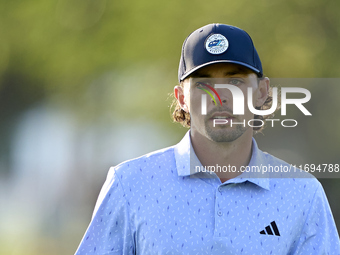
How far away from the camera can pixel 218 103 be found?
219cm

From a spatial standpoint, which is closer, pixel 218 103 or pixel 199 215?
pixel 199 215

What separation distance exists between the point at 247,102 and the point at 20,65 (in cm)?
404

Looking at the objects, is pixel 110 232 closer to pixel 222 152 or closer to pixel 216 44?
pixel 222 152

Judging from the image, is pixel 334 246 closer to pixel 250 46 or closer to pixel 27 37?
pixel 250 46

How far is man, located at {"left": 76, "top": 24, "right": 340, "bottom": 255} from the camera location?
204 cm

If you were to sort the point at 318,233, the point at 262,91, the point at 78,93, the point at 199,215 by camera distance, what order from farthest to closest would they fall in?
1. the point at 78,93
2. the point at 262,91
3. the point at 318,233
4. the point at 199,215

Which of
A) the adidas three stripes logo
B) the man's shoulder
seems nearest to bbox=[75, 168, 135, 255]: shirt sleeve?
the adidas three stripes logo

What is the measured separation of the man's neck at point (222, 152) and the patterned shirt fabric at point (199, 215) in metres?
0.08

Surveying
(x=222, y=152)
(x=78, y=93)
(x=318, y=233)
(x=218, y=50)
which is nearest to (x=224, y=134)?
(x=222, y=152)

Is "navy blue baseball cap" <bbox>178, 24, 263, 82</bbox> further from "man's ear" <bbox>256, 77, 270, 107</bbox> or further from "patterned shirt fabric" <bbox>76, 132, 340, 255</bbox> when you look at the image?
"patterned shirt fabric" <bbox>76, 132, 340, 255</bbox>

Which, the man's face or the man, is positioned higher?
the man's face

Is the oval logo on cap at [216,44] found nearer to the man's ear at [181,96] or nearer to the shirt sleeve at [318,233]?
the man's ear at [181,96]

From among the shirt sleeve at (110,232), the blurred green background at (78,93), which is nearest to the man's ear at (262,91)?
the shirt sleeve at (110,232)

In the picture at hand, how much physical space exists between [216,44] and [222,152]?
490 mm
